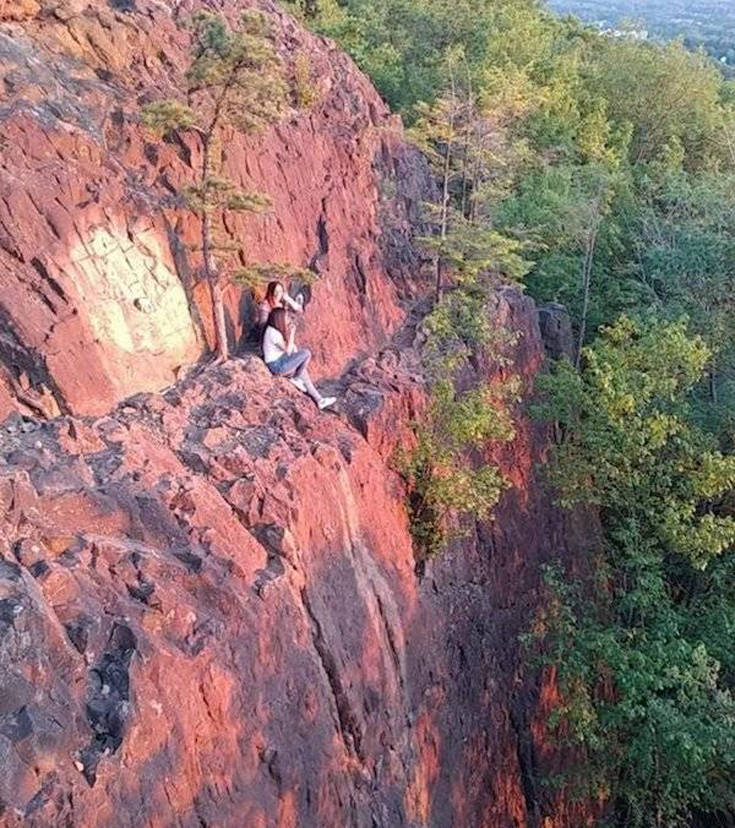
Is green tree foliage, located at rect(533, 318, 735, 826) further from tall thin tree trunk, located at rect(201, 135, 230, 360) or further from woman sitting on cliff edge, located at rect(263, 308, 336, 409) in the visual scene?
tall thin tree trunk, located at rect(201, 135, 230, 360)

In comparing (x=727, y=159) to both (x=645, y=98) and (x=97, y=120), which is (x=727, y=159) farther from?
(x=97, y=120)

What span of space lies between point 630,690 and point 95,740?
8.43m

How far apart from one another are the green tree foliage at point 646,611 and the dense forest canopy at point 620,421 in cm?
4

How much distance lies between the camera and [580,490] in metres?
14.5

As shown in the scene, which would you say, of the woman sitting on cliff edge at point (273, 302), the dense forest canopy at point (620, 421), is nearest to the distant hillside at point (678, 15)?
the dense forest canopy at point (620, 421)

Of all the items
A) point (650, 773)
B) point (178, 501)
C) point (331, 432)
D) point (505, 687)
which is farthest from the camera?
point (505, 687)

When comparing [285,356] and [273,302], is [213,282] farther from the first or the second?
[285,356]

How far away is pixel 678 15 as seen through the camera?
152m

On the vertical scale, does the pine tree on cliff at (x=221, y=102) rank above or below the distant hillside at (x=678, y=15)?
above

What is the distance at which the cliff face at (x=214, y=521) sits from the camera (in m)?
6.56

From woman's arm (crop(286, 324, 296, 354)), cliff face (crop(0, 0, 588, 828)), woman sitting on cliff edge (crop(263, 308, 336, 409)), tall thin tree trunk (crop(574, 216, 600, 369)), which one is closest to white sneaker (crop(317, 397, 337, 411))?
Answer: woman sitting on cliff edge (crop(263, 308, 336, 409))

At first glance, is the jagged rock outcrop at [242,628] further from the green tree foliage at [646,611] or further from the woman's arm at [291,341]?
the green tree foliage at [646,611]

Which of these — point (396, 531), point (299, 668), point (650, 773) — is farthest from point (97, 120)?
point (650, 773)

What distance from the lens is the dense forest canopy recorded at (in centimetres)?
1258
